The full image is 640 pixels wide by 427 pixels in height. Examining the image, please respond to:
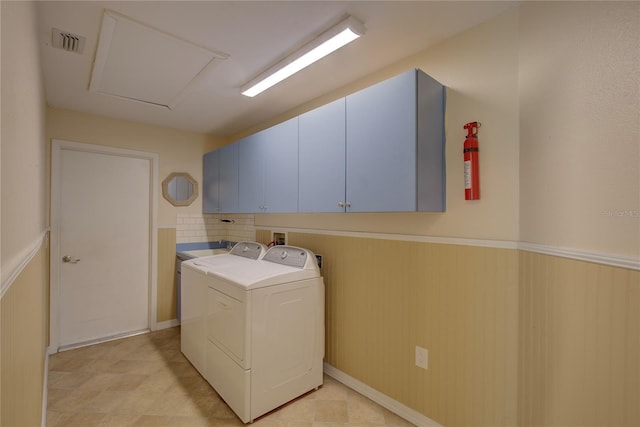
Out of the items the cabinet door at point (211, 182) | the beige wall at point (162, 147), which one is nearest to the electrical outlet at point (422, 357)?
the cabinet door at point (211, 182)

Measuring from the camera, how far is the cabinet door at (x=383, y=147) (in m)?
1.63

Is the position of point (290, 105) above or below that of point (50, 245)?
above

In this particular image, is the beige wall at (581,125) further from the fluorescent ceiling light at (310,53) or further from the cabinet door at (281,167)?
the cabinet door at (281,167)

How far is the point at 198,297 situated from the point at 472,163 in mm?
2305

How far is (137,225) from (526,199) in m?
3.79

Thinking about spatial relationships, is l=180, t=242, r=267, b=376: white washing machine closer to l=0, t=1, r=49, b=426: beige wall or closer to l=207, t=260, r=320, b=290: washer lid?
l=207, t=260, r=320, b=290: washer lid

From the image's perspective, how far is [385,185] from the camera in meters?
1.73

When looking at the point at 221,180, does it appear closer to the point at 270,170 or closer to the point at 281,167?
the point at 270,170

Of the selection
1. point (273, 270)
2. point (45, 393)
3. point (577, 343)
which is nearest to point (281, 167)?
point (273, 270)

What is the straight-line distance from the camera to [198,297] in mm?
2496

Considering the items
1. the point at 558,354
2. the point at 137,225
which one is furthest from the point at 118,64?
the point at 558,354

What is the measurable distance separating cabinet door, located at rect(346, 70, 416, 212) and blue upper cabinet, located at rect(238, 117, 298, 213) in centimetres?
62

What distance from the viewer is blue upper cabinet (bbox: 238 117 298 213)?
2414 millimetres

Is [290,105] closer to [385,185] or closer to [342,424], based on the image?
[385,185]
